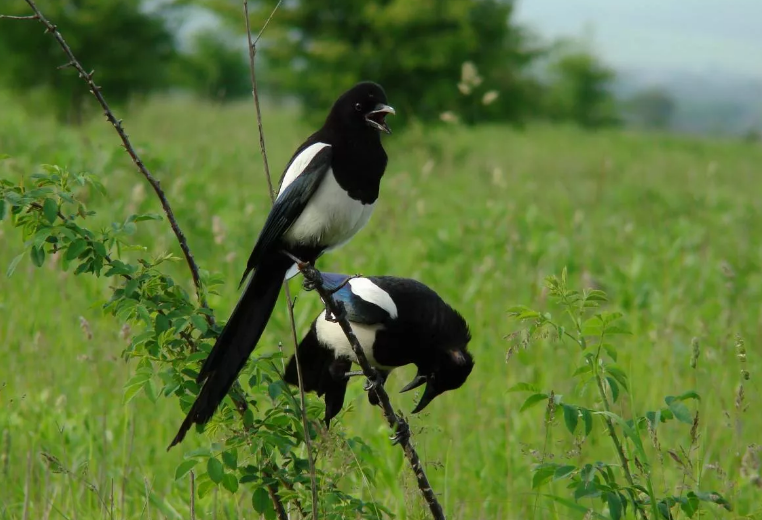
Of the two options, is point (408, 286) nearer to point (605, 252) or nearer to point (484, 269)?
point (484, 269)

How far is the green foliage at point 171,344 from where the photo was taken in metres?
2.01

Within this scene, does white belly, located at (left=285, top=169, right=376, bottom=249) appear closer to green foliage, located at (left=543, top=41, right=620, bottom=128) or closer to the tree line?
the tree line

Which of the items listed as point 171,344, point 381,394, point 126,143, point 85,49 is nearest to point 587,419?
point 381,394

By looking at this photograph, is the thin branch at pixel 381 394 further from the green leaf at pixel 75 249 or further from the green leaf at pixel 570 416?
the green leaf at pixel 75 249

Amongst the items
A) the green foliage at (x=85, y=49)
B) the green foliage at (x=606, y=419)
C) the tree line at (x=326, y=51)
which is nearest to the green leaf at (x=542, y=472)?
the green foliage at (x=606, y=419)

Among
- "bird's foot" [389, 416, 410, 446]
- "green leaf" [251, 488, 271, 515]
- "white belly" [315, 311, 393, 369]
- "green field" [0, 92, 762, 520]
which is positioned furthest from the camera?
"green field" [0, 92, 762, 520]

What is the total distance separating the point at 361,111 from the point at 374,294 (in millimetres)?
508

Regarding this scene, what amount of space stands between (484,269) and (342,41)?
28.5ft

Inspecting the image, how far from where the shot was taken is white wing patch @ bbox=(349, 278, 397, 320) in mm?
2420

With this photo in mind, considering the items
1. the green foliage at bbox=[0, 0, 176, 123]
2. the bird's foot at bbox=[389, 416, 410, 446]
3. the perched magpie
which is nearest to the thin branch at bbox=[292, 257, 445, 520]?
the bird's foot at bbox=[389, 416, 410, 446]

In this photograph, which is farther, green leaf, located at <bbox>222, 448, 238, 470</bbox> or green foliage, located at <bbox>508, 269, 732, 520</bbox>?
green leaf, located at <bbox>222, 448, 238, 470</bbox>

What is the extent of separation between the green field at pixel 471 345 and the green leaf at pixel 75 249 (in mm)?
140

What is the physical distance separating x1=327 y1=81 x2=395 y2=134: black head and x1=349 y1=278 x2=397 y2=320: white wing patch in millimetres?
430

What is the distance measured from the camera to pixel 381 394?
214 cm
